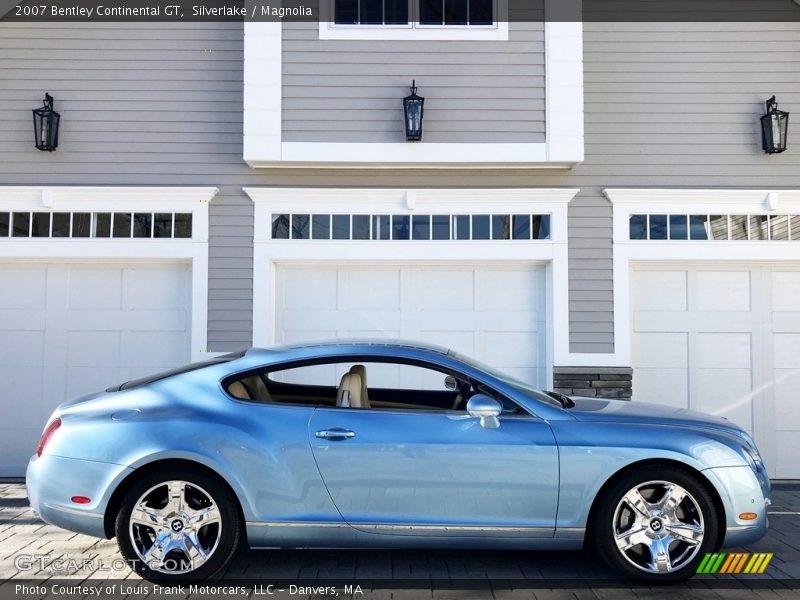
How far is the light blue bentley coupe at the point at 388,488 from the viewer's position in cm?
430

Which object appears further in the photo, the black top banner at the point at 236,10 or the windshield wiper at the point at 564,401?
the black top banner at the point at 236,10

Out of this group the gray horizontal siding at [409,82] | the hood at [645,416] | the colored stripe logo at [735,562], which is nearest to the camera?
the colored stripe logo at [735,562]

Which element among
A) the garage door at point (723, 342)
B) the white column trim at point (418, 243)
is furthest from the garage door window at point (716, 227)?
the white column trim at point (418, 243)

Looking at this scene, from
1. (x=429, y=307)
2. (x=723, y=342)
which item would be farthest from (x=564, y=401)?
(x=723, y=342)

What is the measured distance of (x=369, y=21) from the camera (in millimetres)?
7625

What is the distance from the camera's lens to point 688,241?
7.66m

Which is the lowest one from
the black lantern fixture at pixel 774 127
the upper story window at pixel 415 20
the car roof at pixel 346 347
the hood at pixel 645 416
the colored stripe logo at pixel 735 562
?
the colored stripe logo at pixel 735 562

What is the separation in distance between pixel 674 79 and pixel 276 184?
4.24 metres

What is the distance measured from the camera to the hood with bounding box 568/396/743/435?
4.52m

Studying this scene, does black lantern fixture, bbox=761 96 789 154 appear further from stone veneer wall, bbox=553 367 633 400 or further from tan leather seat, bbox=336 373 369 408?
tan leather seat, bbox=336 373 369 408

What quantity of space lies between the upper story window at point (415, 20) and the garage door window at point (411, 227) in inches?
70.3

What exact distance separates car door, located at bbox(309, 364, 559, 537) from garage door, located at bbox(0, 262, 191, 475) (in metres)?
3.91

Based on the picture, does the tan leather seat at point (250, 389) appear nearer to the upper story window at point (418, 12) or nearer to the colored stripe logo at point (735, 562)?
the colored stripe logo at point (735, 562)

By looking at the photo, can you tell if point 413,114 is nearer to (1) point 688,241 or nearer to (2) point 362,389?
(1) point 688,241
